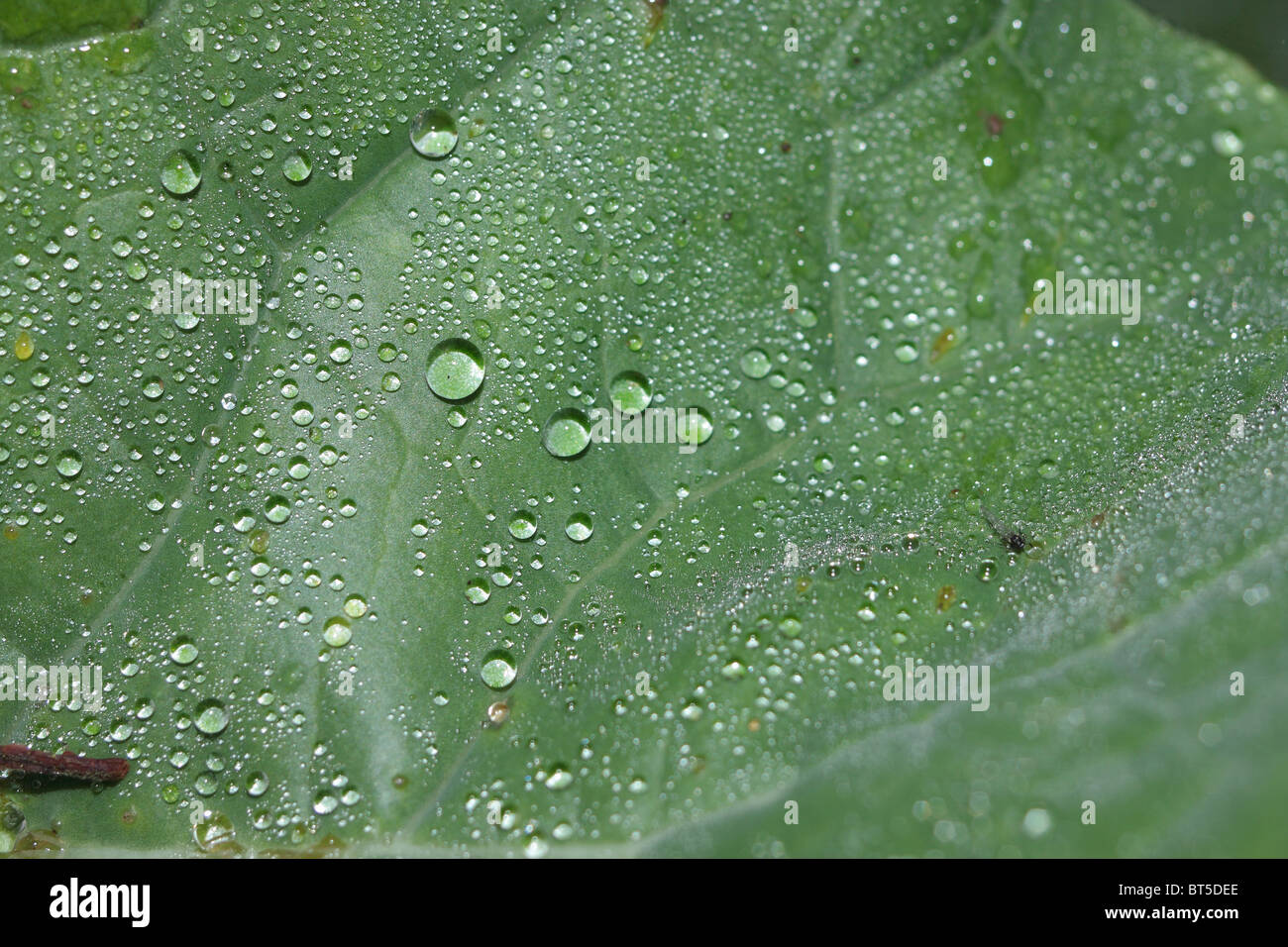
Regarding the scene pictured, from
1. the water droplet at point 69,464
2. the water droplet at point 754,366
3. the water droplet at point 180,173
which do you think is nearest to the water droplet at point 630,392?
the water droplet at point 754,366

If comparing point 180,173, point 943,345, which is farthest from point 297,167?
point 943,345

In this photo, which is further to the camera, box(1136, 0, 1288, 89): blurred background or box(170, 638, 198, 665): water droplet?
box(1136, 0, 1288, 89): blurred background

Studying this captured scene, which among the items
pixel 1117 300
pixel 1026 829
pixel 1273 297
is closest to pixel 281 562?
pixel 1026 829

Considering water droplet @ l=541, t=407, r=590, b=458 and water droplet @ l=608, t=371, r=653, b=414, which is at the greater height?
water droplet @ l=608, t=371, r=653, b=414

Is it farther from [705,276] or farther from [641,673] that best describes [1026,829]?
[705,276]

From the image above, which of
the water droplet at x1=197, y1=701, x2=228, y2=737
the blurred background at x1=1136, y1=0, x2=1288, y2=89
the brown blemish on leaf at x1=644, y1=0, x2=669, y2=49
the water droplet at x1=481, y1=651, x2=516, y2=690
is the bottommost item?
the water droplet at x1=197, y1=701, x2=228, y2=737

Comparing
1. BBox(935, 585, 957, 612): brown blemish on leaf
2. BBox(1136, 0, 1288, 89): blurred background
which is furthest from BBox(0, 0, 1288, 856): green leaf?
→ BBox(1136, 0, 1288, 89): blurred background

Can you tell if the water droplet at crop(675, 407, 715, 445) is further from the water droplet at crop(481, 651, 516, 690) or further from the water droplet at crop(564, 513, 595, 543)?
the water droplet at crop(481, 651, 516, 690)
